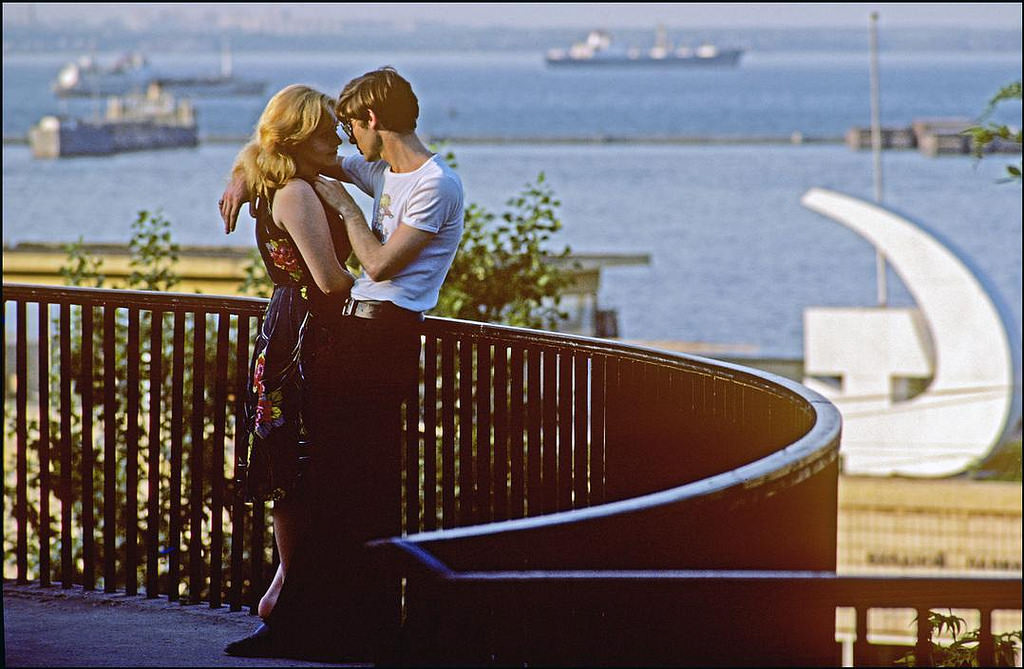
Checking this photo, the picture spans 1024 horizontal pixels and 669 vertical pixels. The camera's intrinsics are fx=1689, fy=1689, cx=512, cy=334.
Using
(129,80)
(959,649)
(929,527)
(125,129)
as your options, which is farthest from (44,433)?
(129,80)

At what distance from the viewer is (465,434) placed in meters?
5.45

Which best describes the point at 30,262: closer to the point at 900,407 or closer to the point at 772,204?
the point at 900,407

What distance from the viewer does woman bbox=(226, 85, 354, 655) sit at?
15.0ft

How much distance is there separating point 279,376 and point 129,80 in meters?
175

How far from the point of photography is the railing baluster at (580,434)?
525cm

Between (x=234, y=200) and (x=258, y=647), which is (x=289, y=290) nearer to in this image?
(x=234, y=200)

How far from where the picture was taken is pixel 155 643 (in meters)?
5.14

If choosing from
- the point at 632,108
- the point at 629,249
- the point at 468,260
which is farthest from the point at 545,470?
the point at 632,108

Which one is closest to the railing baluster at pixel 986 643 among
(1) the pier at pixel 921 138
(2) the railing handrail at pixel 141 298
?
(2) the railing handrail at pixel 141 298

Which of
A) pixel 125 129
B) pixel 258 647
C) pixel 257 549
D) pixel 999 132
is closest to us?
pixel 258 647

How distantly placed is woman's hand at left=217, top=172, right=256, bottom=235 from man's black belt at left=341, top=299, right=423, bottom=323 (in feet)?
1.25

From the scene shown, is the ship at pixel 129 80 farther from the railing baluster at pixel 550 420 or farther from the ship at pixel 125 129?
the railing baluster at pixel 550 420

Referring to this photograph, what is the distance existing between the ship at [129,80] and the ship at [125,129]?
15.8 feet

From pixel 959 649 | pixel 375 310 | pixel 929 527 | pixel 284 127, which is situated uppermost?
pixel 284 127
